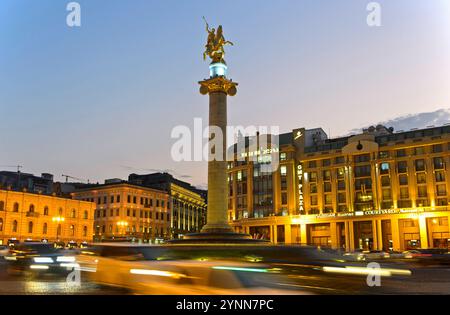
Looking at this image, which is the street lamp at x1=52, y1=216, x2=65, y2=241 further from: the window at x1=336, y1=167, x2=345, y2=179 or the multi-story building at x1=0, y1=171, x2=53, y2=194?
the window at x1=336, y1=167, x2=345, y2=179

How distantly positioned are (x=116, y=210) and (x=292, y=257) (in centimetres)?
6897

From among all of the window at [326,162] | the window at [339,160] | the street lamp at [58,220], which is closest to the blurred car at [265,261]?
the street lamp at [58,220]

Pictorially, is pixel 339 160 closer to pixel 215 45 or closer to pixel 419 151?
pixel 419 151

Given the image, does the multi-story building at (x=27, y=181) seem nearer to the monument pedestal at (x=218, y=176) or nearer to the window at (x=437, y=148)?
the monument pedestal at (x=218, y=176)

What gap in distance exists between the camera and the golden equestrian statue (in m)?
45.8

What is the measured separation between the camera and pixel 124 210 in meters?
97.5

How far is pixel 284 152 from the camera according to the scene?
9888cm

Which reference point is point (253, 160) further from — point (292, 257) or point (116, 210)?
point (292, 257)

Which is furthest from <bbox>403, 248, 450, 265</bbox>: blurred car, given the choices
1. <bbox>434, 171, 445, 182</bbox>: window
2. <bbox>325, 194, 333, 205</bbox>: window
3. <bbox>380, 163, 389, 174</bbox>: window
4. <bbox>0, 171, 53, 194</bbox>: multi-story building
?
<bbox>0, 171, 53, 194</bbox>: multi-story building

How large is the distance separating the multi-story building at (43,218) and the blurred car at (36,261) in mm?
47648

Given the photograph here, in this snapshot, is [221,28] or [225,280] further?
[221,28]

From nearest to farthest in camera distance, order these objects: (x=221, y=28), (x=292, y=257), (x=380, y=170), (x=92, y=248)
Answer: (x=92, y=248)
(x=292, y=257)
(x=221, y=28)
(x=380, y=170)
